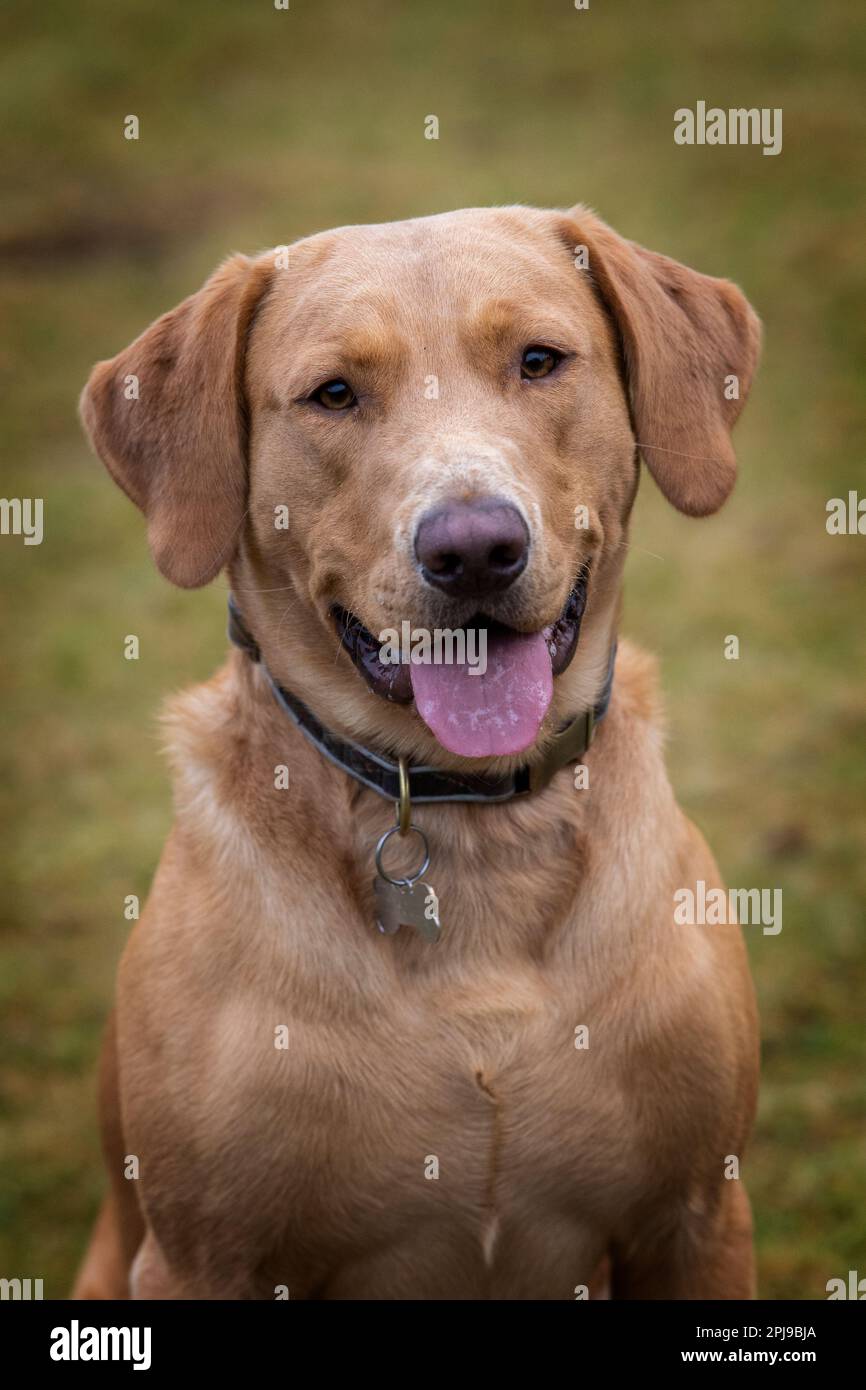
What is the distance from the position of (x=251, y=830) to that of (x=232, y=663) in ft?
1.38

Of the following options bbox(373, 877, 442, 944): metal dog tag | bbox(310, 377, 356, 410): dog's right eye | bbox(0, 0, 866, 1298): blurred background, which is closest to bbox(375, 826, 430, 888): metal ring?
bbox(373, 877, 442, 944): metal dog tag

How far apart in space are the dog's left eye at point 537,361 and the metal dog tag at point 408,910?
3.36 ft

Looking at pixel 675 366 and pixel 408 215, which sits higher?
pixel 408 215

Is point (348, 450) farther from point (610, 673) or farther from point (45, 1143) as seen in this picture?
point (45, 1143)

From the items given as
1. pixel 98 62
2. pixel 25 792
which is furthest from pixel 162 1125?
pixel 98 62

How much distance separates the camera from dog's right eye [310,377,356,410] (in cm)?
301

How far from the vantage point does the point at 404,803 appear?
299 cm

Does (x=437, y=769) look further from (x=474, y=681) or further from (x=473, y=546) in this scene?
(x=473, y=546)

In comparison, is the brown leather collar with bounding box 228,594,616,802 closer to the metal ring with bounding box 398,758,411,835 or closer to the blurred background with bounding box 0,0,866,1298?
the metal ring with bounding box 398,758,411,835

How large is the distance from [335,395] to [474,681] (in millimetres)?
639

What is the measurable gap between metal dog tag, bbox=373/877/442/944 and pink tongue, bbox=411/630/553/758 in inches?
11.4

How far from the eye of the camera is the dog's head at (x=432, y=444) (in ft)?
9.29

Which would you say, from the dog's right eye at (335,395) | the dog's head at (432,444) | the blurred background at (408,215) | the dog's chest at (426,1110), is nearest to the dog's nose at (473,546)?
the dog's head at (432,444)

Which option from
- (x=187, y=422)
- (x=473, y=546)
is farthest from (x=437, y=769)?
(x=187, y=422)
